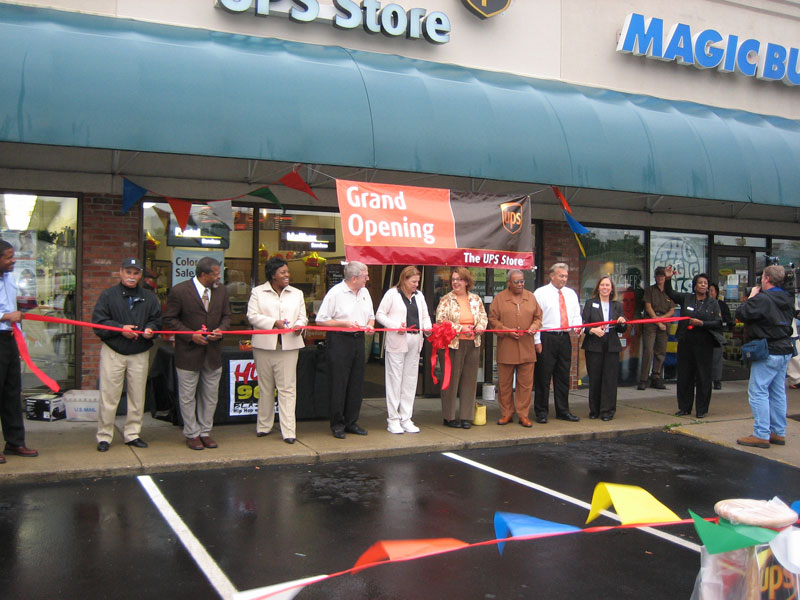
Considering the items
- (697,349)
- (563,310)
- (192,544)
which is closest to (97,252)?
(192,544)

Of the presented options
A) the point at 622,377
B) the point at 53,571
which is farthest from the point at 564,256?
the point at 53,571

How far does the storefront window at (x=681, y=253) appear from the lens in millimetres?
13072

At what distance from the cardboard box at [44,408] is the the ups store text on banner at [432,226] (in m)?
3.93

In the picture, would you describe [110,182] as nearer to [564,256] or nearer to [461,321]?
[461,321]

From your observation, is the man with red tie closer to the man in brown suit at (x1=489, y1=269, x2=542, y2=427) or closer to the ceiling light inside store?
the man in brown suit at (x1=489, y1=269, x2=542, y2=427)

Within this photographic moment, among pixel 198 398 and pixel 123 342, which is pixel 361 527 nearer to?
pixel 198 398

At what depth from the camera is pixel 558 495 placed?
21.0 feet

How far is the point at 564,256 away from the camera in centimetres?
1204

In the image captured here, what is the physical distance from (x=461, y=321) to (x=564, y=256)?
12.7 ft

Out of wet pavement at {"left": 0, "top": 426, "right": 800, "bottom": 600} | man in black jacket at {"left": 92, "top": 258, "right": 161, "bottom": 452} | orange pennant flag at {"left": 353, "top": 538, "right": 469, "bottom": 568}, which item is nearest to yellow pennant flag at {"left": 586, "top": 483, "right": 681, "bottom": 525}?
orange pennant flag at {"left": 353, "top": 538, "right": 469, "bottom": 568}

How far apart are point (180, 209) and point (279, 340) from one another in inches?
96.5

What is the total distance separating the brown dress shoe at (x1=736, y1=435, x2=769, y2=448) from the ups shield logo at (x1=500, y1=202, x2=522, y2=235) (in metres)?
3.68

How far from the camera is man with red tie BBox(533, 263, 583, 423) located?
950cm

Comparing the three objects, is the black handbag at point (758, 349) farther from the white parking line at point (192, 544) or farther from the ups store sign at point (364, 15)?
the white parking line at point (192, 544)
